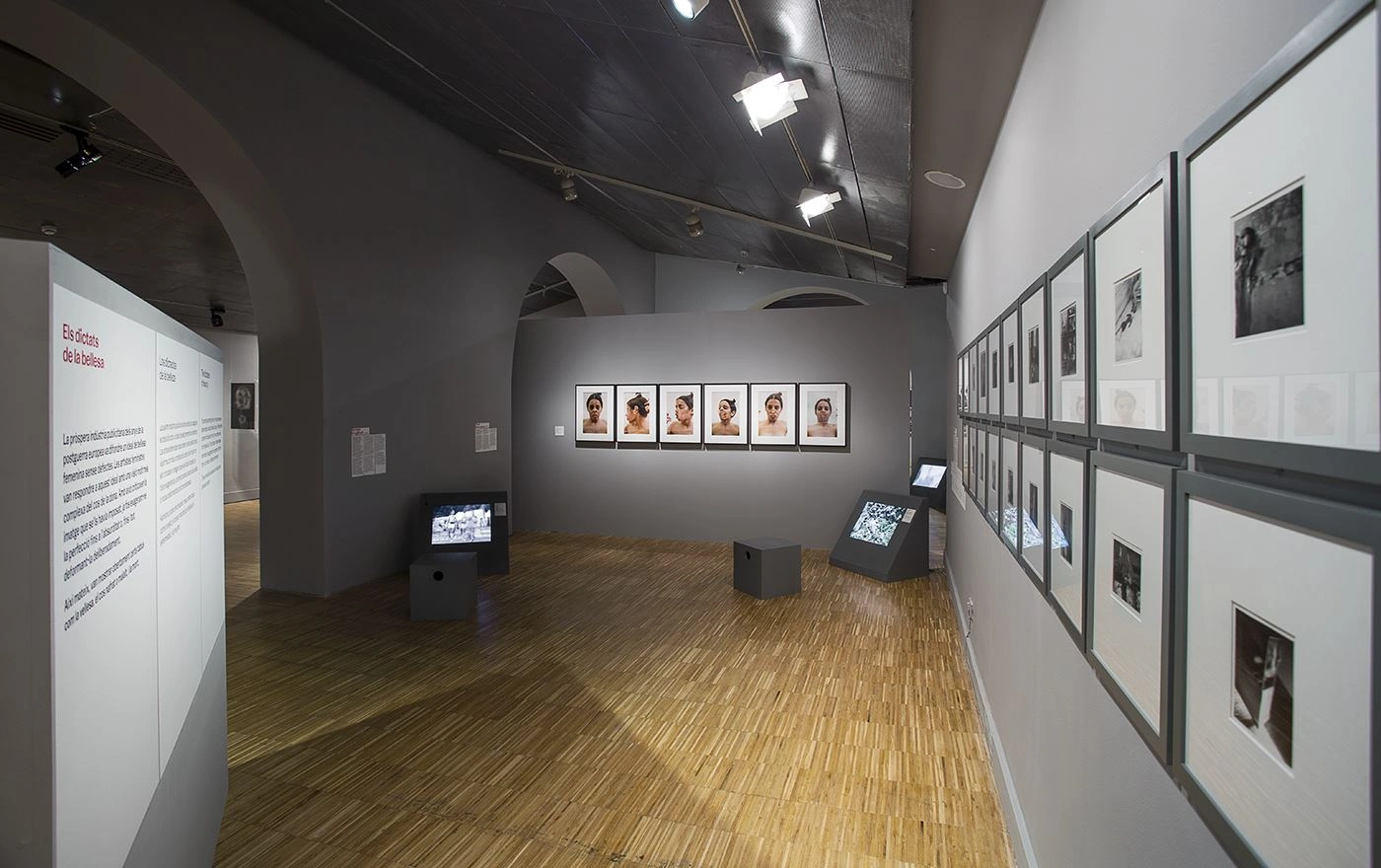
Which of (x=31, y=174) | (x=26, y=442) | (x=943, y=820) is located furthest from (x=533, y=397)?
(x=26, y=442)

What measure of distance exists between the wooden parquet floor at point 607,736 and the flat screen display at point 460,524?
109 cm

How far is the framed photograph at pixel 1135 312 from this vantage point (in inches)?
43.3

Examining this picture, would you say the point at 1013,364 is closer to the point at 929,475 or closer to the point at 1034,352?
the point at 1034,352

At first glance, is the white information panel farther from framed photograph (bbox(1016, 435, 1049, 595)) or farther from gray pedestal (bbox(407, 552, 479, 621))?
gray pedestal (bbox(407, 552, 479, 621))

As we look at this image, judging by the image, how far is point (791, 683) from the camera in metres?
4.65

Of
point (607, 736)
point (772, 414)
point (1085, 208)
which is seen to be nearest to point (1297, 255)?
point (1085, 208)

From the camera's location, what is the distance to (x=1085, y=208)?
181 cm

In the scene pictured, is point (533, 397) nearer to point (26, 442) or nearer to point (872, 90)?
point (872, 90)

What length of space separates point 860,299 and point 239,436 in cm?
1330

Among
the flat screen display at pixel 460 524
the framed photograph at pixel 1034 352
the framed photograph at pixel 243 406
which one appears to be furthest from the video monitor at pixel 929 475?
the framed photograph at pixel 243 406

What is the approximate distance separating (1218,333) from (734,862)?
8.76 feet

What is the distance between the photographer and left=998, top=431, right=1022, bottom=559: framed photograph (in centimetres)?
266

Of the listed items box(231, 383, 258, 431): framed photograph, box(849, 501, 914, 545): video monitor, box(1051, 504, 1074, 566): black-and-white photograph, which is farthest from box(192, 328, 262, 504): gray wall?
box(1051, 504, 1074, 566): black-and-white photograph

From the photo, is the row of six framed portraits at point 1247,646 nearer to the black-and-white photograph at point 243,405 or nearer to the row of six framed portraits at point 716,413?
the row of six framed portraits at point 716,413
